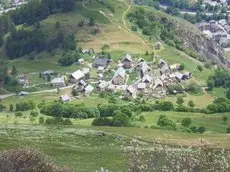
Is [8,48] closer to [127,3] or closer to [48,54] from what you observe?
[48,54]

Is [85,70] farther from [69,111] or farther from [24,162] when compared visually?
[24,162]

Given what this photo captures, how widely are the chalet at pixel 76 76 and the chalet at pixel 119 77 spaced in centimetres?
810

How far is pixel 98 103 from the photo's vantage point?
114 metres

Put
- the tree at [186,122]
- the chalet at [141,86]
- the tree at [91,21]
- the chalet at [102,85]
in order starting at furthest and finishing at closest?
the tree at [91,21], the chalet at [141,86], the chalet at [102,85], the tree at [186,122]

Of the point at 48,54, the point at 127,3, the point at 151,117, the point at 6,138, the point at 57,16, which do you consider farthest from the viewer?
the point at 127,3

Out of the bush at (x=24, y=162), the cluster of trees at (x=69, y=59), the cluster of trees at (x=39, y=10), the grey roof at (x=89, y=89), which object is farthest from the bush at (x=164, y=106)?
the bush at (x=24, y=162)

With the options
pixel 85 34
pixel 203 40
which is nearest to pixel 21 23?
pixel 85 34

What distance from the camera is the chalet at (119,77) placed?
12850 cm

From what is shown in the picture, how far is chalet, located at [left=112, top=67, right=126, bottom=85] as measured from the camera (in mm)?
128500

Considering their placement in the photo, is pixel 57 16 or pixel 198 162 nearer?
pixel 198 162

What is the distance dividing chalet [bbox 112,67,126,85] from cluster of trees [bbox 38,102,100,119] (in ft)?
91.2

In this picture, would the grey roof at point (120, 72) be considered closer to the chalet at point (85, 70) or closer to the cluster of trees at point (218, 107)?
the chalet at point (85, 70)

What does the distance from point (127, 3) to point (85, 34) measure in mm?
33778

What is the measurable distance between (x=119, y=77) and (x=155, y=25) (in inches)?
1835
